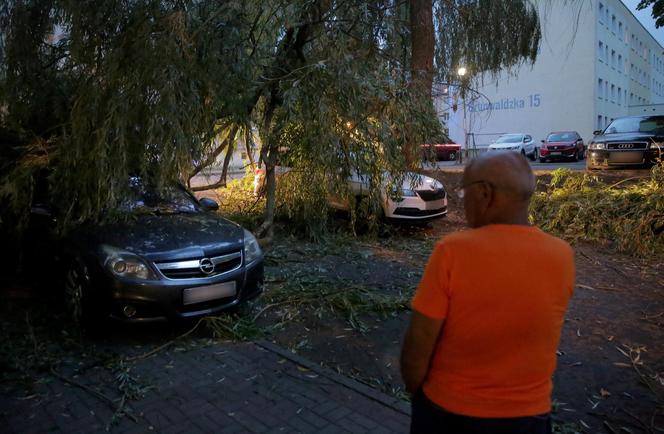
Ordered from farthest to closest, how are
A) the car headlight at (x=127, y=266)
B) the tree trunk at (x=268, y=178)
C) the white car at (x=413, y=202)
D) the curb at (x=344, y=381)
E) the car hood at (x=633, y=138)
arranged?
1. the car hood at (x=633, y=138)
2. the white car at (x=413, y=202)
3. the tree trunk at (x=268, y=178)
4. the car headlight at (x=127, y=266)
5. the curb at (x=344, y=381)

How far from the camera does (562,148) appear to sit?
24.7 meters

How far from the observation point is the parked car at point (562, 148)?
2461 cm

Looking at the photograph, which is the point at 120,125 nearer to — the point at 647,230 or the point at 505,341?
the point at 505,341

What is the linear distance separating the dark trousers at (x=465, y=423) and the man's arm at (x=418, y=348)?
0.23 ft

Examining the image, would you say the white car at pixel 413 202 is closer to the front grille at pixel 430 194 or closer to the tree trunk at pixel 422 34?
the front grille at pixel 430 194

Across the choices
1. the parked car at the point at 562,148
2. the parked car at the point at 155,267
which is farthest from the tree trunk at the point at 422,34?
the parked car at the point at 562,148

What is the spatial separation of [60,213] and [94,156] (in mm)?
864

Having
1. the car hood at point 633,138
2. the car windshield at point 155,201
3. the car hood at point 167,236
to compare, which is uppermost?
the car hood at point 633,138

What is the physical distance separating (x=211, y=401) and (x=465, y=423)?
2461 millimetres

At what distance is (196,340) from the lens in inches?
190

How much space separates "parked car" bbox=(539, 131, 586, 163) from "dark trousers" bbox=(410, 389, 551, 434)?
82.9 feet

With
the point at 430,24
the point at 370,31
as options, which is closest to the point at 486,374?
the point at 370,31

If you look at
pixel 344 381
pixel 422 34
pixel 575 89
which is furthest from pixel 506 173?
pixel 575 89

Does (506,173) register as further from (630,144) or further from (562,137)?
(562,137)
